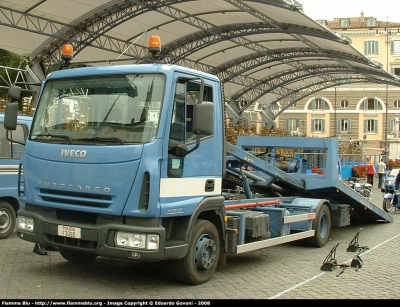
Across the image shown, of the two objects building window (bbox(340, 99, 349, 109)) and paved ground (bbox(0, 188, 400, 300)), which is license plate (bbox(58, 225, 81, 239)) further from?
building window (bbox(340, 99, 349, 109))

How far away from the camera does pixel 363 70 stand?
3659cm

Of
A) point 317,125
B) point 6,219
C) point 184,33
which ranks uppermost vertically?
point 184,33

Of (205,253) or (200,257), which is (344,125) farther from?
(200,257)

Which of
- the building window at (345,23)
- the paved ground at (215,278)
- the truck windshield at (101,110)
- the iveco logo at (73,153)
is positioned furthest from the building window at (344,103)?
the iveco logo at (73,153)

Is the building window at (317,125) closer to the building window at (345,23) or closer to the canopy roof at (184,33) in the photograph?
the building window at (345,23)

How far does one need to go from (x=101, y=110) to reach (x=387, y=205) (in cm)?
1367

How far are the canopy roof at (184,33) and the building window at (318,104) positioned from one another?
29.9 metres

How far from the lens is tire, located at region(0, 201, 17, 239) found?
10.4m

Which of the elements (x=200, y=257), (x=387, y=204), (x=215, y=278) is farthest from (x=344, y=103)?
(x=200, y=257)

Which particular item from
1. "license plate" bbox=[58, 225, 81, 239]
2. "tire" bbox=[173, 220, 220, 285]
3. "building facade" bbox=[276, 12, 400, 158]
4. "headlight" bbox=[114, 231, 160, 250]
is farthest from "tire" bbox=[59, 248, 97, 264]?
"building facade" bbox=[276, 12, 400, 158]

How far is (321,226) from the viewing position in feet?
35.9

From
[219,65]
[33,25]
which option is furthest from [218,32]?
[33,25]

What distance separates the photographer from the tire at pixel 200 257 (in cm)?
696

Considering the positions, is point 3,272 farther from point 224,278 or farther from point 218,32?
point 218,32
